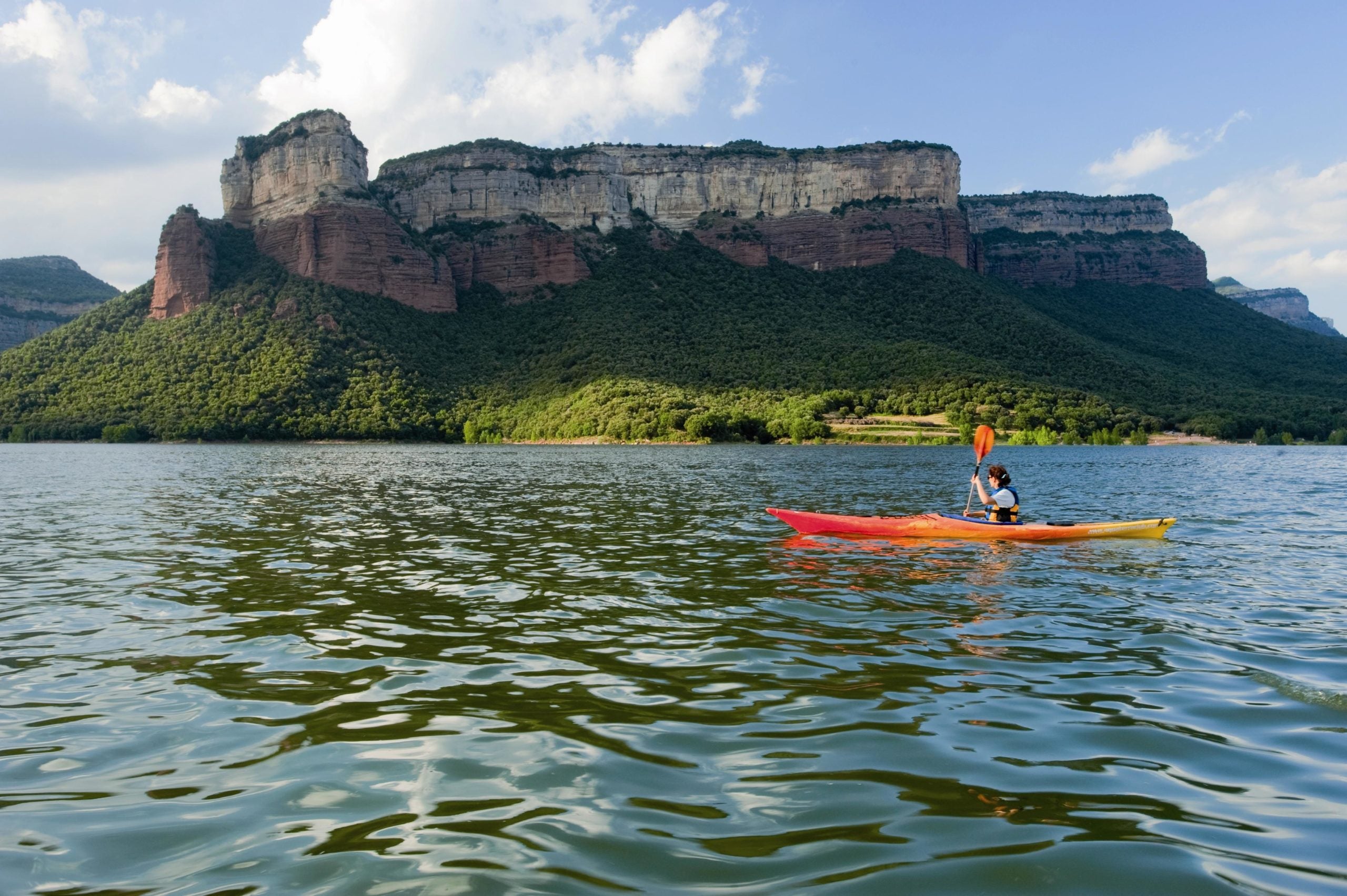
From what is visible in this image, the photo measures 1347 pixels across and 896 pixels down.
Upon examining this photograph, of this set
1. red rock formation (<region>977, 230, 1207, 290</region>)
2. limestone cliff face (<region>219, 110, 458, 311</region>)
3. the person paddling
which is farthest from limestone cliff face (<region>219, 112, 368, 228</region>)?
the person paddling

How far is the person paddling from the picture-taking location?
19.5 meters

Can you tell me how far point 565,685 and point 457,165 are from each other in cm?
17228

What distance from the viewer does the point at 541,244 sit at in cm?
15288

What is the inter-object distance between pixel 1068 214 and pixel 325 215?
16081 centimetres

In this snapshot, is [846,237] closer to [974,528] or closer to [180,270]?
[180,270]

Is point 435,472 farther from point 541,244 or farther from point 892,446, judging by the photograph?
point 541,244

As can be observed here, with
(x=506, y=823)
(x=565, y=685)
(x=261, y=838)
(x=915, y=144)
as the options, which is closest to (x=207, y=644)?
(x=565, y=685)

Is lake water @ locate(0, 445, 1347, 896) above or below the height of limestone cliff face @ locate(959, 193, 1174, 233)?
below

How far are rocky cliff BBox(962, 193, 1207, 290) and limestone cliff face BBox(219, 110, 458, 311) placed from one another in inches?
4260

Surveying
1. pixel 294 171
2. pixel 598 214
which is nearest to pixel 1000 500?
pixel 294 171

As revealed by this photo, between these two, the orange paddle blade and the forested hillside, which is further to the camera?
the forested hillside

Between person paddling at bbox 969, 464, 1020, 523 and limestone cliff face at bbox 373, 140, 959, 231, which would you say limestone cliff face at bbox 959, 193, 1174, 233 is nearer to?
limestone cliff face at bbox 373, 140, 959, 231

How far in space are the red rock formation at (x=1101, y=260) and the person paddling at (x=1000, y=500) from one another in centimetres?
15939

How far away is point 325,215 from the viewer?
5281 inches
